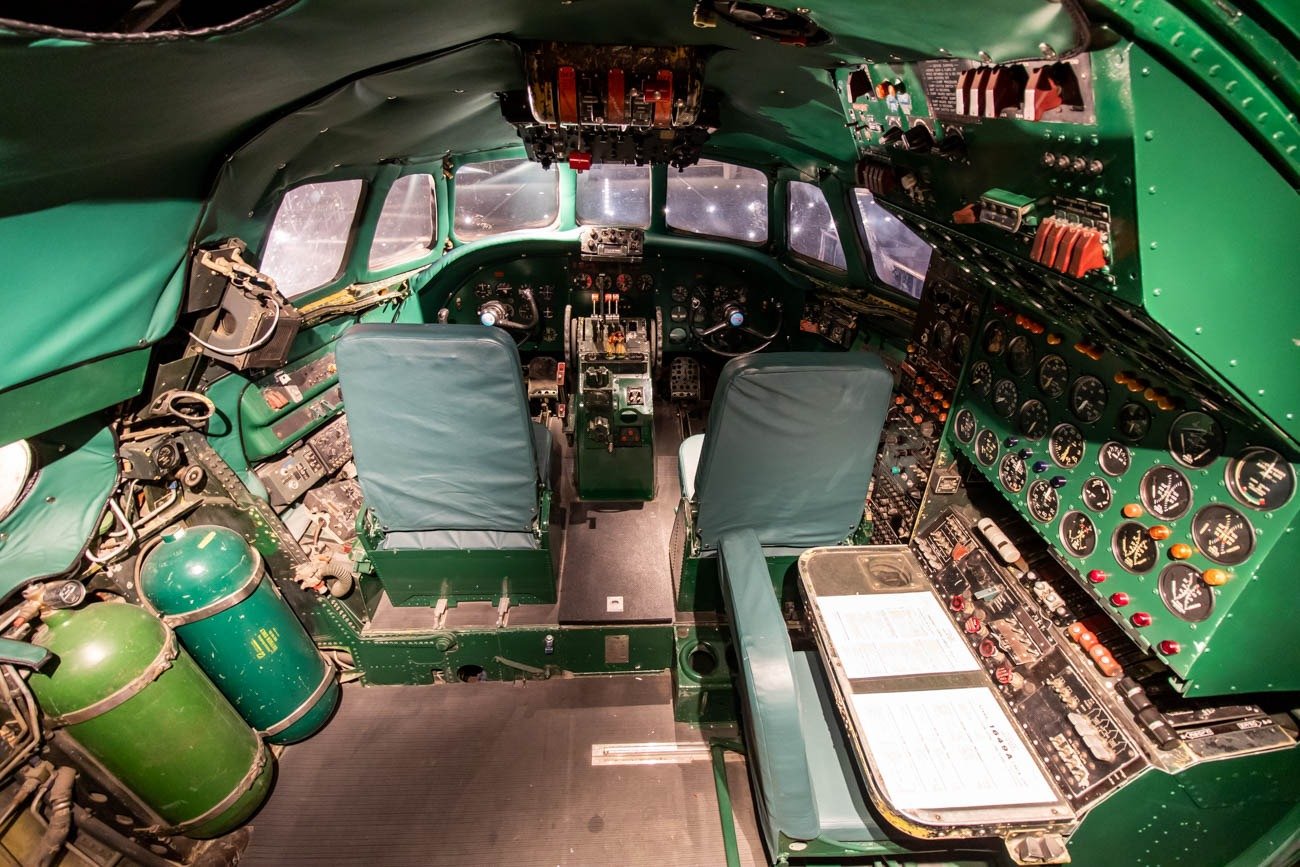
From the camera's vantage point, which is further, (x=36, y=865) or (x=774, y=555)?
(x=774, y=555)

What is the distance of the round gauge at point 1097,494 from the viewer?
189cm

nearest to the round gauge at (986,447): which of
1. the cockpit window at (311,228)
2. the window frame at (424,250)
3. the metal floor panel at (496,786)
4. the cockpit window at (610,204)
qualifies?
the metal floor panel at (496,786)

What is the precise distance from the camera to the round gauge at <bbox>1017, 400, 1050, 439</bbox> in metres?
2.18

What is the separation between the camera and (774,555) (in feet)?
9.33

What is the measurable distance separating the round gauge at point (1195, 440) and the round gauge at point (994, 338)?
80 centimetres

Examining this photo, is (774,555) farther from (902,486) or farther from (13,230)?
(13,230)

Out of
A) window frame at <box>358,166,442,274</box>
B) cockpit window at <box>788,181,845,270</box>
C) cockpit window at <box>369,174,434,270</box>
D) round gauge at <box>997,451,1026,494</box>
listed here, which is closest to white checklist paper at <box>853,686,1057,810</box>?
round gauge at <box>997,451,1026,494</box>

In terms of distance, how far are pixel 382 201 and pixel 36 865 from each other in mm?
3583

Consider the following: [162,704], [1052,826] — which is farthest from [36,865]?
[1052,826]

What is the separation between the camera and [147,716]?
7.48 ft

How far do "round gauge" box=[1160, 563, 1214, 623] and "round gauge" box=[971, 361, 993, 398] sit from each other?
979 mm

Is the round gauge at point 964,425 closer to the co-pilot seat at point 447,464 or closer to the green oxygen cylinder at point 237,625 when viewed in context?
the co-pilot seat at point 447,464

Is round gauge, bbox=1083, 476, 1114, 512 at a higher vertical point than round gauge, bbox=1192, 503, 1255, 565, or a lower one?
lower

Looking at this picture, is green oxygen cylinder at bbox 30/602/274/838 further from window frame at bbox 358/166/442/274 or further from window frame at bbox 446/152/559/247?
window frame at bbox 446/152/559/247
